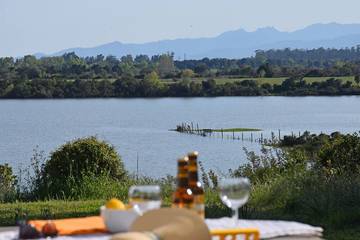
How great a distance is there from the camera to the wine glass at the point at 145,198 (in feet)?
13.3

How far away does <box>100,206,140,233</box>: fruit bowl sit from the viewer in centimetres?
408

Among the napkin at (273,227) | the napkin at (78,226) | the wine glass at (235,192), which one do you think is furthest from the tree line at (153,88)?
the wine glass at (235,192)

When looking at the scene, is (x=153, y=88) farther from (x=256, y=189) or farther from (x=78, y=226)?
(x=78, y=226)

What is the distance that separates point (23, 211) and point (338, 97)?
97467 mm

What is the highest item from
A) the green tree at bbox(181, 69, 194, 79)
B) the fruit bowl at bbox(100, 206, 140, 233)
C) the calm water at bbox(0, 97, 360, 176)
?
the fruit bowl at bbox(100, 206, 140, 233)

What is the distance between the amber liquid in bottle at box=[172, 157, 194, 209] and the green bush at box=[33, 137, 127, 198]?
30.4 feet

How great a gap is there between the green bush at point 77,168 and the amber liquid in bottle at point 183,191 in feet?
30.4

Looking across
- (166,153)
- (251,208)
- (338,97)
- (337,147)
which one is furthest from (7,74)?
(251,208)

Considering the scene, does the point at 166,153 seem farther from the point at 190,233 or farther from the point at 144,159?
the point at 190,233

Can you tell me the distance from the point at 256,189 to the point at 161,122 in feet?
250

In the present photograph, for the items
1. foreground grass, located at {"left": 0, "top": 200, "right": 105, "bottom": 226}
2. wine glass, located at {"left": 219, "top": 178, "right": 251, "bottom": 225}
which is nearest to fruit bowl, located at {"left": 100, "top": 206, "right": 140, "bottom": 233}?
wine glass, located at {"left": 219, "top": 178, "right": 251, "bottom": 225}

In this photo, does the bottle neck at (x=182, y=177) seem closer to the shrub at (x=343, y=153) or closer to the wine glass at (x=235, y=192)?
the wine glass at (x=235, y=192)

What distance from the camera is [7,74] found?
374 feet

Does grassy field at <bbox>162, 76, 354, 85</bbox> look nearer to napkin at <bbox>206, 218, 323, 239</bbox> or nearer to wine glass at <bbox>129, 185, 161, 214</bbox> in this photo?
napkin at <bbox>206, 218, 323, 239</bbox>
